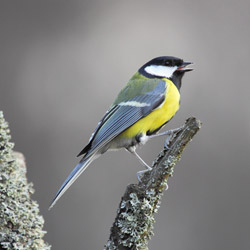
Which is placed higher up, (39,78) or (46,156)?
(39,78)

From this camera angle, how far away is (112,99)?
4203 mm

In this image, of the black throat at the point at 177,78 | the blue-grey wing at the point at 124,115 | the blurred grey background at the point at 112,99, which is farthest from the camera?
the blurred grey background at the point at 112,99

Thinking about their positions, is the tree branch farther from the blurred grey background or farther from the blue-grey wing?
the blurred grey background

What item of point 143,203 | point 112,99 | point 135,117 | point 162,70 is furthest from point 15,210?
point 112,99

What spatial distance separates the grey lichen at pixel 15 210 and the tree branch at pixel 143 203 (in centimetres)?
31

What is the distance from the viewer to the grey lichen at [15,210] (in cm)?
196

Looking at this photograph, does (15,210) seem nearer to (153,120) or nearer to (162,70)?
(153,120)

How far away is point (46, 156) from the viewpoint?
3.96 metres

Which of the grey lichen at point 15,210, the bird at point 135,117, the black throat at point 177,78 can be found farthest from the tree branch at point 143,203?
the black throat at point 177,78

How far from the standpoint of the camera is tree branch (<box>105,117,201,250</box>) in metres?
1.94

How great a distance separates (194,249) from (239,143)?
0.93m

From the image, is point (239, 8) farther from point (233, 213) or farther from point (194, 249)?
point (194, 249)

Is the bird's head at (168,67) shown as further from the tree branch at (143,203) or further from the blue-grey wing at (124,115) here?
the tree branch at (143,203)

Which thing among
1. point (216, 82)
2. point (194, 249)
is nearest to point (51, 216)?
point (194, 249)
